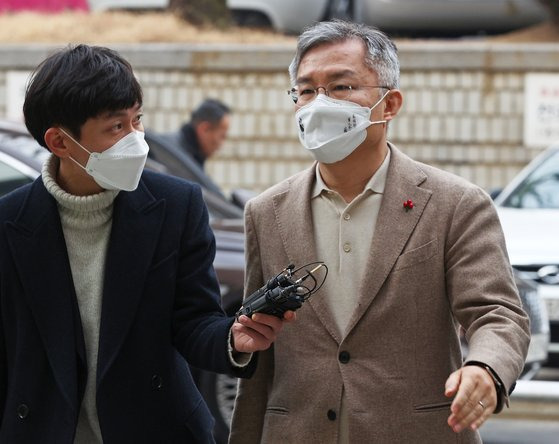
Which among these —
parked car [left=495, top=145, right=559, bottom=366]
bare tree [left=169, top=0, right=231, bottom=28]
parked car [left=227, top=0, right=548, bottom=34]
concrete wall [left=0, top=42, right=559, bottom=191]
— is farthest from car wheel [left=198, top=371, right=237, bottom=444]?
bare tree [left=169, top=0, right=231, bottom=28]

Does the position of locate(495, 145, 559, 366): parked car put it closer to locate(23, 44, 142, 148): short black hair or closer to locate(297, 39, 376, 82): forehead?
locate(297, 39, 376, 82): forehead

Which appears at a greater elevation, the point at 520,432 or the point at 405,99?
the point at 520,432

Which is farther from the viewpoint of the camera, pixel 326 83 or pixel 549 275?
pixel 549 275

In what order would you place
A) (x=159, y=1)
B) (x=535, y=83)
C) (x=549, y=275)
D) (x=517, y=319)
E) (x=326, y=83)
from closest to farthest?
(x=517, y=319) → (x=326, y=83) → (x=549, y=275) → (x=535, y=83) → (x=159, y=1)

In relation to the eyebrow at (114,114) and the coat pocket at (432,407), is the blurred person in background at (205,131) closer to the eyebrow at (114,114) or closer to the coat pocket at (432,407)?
the eyebrow at (114,114)

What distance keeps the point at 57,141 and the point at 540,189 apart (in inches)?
225

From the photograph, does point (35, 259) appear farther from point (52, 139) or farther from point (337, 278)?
point (337, 278)

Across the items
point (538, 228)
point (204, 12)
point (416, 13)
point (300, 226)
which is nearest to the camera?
point (300, 226)

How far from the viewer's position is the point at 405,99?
15.3m

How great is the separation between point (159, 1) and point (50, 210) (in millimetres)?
14926

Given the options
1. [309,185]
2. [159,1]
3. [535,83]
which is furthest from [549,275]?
[159,1]

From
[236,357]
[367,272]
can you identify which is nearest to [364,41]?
[367,272]

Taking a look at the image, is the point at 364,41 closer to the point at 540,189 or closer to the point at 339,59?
the point at 339,59

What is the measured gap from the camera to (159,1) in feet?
59.5
